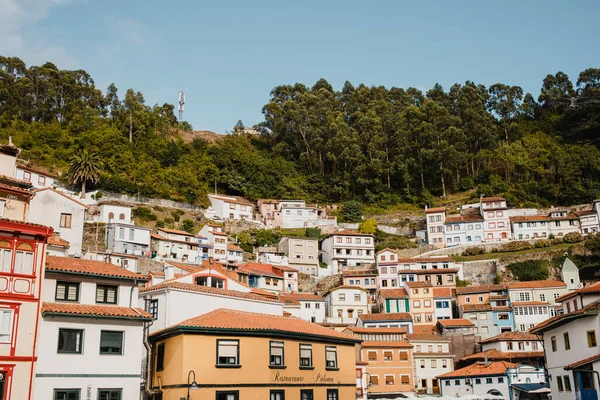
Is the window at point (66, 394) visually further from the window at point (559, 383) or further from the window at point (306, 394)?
the window at point (559, 383)

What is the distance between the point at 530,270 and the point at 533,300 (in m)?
9.33

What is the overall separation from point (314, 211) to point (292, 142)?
2617cm

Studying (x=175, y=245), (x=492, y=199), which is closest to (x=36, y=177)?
(x=175, y=245)

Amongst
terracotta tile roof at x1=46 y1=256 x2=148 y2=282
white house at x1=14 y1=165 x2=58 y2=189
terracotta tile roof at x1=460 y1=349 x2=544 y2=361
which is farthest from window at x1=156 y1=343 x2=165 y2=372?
white house at x1=14 y1=165 x2=58 y2=189

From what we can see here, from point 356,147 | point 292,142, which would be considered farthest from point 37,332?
point 292,142

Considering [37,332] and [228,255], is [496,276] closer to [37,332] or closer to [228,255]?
[228,255]

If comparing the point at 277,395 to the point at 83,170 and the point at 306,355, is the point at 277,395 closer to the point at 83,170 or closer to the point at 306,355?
the point at 306,355

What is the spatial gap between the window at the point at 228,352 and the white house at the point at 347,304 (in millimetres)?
42351

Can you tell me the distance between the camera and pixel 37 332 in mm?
23516

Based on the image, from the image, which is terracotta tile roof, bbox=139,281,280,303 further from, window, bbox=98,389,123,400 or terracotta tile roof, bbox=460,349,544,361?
terracotta tile roof, bbox=460,349,544,361

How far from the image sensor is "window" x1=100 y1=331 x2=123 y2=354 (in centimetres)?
2569

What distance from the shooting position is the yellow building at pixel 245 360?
2630 cm

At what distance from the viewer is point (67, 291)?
26.0m

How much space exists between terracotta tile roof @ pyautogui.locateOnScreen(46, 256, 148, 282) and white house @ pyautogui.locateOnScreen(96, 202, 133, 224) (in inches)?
2050
